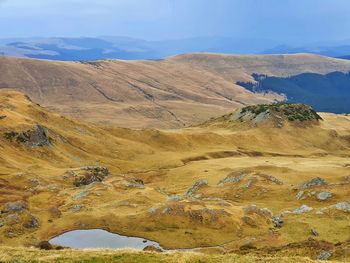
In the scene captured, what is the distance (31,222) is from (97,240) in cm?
1342

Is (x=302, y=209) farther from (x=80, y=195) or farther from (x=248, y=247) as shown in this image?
(x=80, y=195)

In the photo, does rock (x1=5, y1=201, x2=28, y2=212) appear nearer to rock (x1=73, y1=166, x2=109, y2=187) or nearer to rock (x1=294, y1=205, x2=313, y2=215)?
rock (x1=73, y1=166, x2=109, y2=187)

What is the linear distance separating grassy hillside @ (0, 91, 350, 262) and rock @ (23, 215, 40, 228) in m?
0.18

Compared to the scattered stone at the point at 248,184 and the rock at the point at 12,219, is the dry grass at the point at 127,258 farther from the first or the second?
the scattered stone at the point at 248,184

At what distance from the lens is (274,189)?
353 ft

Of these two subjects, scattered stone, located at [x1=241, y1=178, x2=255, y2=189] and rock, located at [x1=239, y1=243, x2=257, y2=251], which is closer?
rock, located at [x1=239, y1=243, x2=257, y2=251]

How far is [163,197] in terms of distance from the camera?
326 feet

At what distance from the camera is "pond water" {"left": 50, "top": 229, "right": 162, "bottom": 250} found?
71438 mm

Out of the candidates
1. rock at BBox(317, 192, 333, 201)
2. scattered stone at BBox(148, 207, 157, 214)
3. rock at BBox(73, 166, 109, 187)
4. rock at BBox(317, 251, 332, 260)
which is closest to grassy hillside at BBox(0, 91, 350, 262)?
scattered stone at BBox(148, 207, 157, 214)

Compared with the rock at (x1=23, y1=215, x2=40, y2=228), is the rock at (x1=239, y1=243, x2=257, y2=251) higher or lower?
higher

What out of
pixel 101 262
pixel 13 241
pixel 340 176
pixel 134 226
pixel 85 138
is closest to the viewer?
pixel 101 262

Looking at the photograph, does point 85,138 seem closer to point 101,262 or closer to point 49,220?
point 49,220

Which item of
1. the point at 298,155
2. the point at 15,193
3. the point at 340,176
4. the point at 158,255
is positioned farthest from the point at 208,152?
the point at 158,255

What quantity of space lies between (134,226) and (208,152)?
4267 inches
